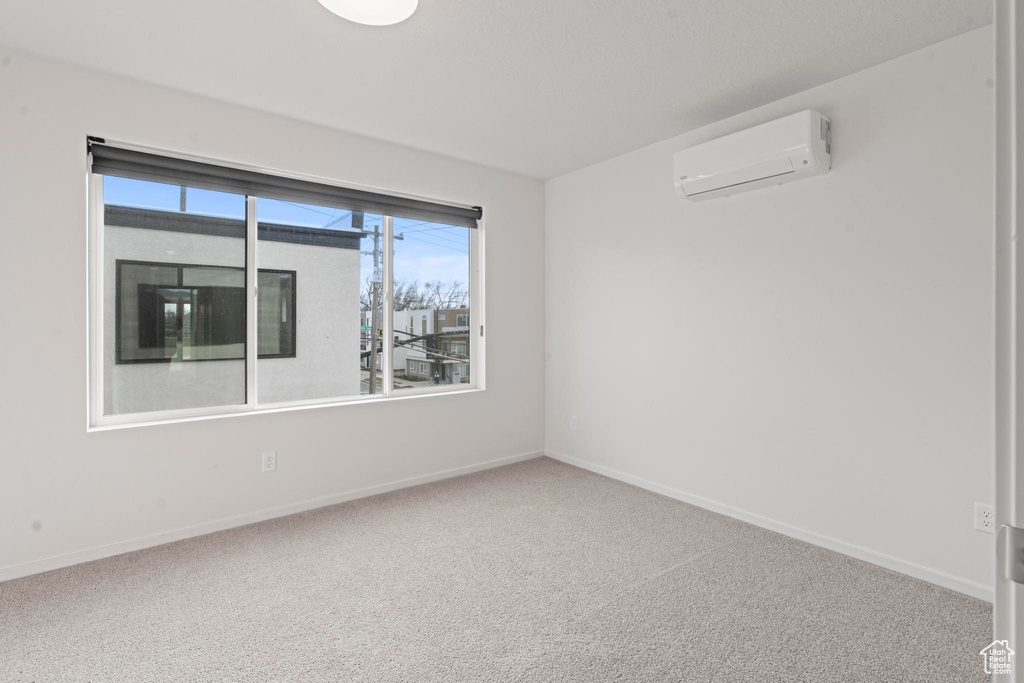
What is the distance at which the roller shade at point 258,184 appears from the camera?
281 centimetres

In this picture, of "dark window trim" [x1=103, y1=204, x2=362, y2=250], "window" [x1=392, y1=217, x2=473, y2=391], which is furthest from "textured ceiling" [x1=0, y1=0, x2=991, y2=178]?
"window" [x1=392, y1=217, x2=473, y2=391]

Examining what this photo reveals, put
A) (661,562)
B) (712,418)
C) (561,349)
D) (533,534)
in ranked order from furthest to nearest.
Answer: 1. (561,349)
2. (712,418)
3. (533,534)
4. (661,562)

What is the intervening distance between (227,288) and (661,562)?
9.90ft

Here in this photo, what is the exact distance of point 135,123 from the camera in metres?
2.81

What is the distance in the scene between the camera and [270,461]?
3.31m

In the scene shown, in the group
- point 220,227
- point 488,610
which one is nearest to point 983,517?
point 488,610

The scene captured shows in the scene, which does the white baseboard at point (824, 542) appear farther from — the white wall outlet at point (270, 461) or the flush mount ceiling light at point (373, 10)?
the flush mount ceiling light at point (373, 10)

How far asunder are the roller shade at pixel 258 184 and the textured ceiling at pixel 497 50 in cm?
41

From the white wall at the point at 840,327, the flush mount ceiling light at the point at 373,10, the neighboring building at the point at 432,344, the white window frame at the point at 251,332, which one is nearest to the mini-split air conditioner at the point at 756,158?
the white wall at the point at 840,327

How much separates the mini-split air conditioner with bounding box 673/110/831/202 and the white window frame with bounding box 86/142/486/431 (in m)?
1.78

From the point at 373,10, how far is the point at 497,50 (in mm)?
673

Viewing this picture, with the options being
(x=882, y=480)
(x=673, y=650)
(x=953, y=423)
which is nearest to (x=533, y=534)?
(x=673, y=650)

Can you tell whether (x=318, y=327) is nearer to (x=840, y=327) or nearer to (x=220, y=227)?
(x=220, y=227)

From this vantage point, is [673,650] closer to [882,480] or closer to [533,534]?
[533,534]
